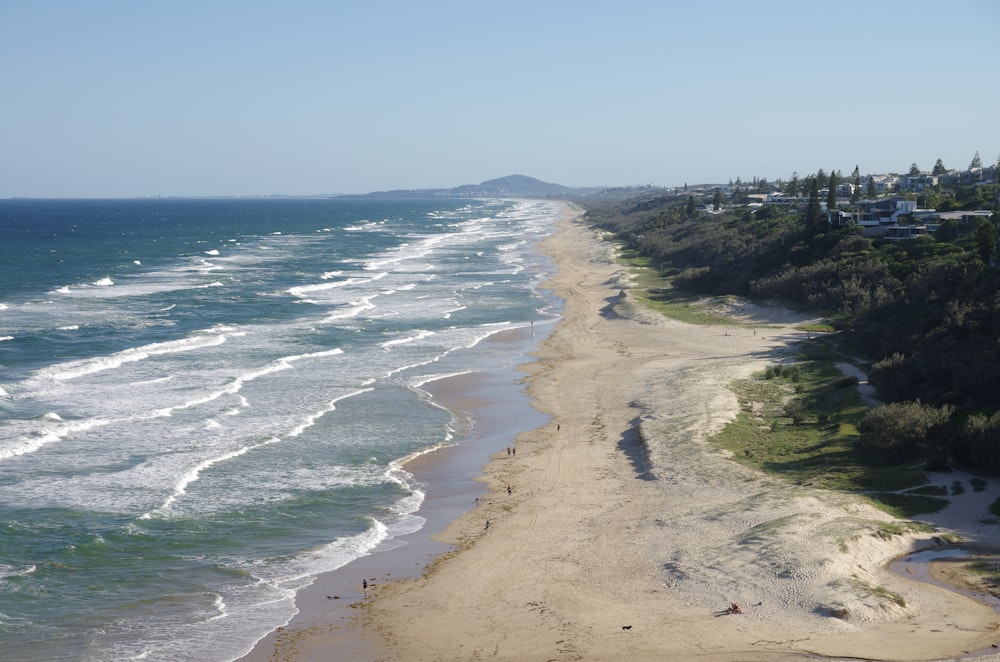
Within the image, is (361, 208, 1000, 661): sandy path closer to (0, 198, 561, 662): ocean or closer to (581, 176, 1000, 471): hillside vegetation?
(0, 198, 561, 662): ocean

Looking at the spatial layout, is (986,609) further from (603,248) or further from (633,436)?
(603,248)

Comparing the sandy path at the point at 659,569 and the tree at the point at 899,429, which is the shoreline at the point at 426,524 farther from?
the tree at the point at 899,429

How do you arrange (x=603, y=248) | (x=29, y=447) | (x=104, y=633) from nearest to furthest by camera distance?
(x=104, y=633)
(x=29, y=447)
(x=603, y=248)

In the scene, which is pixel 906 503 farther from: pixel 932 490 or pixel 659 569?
pixel 659 569

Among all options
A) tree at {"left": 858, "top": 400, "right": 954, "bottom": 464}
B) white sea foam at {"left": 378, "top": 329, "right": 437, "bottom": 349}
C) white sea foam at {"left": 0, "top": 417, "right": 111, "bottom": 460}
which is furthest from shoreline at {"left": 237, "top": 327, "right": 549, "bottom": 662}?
white sea foam at {"left": 0, "top": 417, "right": 111, "bottom": 460}

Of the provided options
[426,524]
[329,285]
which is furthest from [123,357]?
[329,285]

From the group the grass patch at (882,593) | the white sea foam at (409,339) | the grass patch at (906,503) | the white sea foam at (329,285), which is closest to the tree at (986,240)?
the grass patch at (906,503)

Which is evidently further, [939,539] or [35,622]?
[939,539]

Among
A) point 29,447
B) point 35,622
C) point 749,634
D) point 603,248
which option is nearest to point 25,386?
point 29,447
